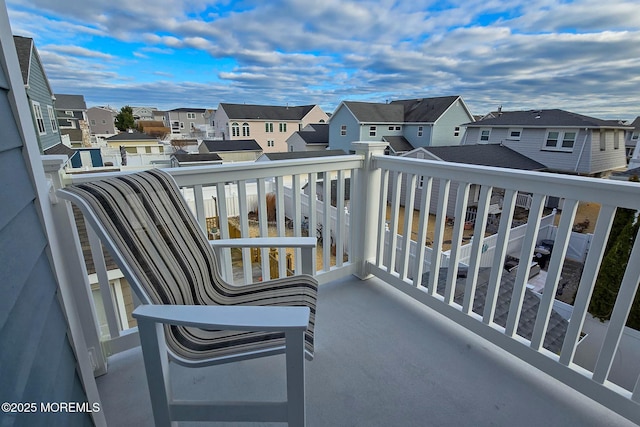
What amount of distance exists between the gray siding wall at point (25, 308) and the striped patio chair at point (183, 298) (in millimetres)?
213

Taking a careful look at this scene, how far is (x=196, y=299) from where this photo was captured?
1.38 meters

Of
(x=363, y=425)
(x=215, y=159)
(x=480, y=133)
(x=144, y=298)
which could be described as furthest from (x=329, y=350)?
(x=215, y=159)

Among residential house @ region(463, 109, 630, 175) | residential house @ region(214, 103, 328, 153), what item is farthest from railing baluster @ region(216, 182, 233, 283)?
residential house @ region(214, 103, 328, 153)

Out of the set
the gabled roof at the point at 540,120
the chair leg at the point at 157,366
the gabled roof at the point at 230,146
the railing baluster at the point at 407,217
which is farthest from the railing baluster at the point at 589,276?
the gabled roof at the point at 230,146

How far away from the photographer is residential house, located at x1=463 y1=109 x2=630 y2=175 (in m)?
5.15

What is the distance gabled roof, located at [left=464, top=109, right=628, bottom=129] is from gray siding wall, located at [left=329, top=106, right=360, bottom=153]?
188 inches

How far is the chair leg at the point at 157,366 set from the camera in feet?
3.24

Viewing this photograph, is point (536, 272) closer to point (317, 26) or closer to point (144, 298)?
point (317, 26)

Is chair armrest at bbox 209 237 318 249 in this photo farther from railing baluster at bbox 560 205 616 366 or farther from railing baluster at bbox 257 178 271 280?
railing baluster at bbox 560 205 616 366

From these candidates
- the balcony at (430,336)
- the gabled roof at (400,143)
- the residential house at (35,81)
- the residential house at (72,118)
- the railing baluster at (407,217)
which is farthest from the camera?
the residential house at (72,118)

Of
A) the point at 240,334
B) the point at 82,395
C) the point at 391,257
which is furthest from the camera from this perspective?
the point at 391,257

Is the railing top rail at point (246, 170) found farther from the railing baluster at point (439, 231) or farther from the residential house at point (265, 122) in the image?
the residential house at point (265, 122)

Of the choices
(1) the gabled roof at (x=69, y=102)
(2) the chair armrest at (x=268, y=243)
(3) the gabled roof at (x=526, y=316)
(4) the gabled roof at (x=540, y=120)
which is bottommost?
(3) the gabled roof at (x=526, y=316)

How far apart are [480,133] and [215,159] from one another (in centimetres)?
1022
